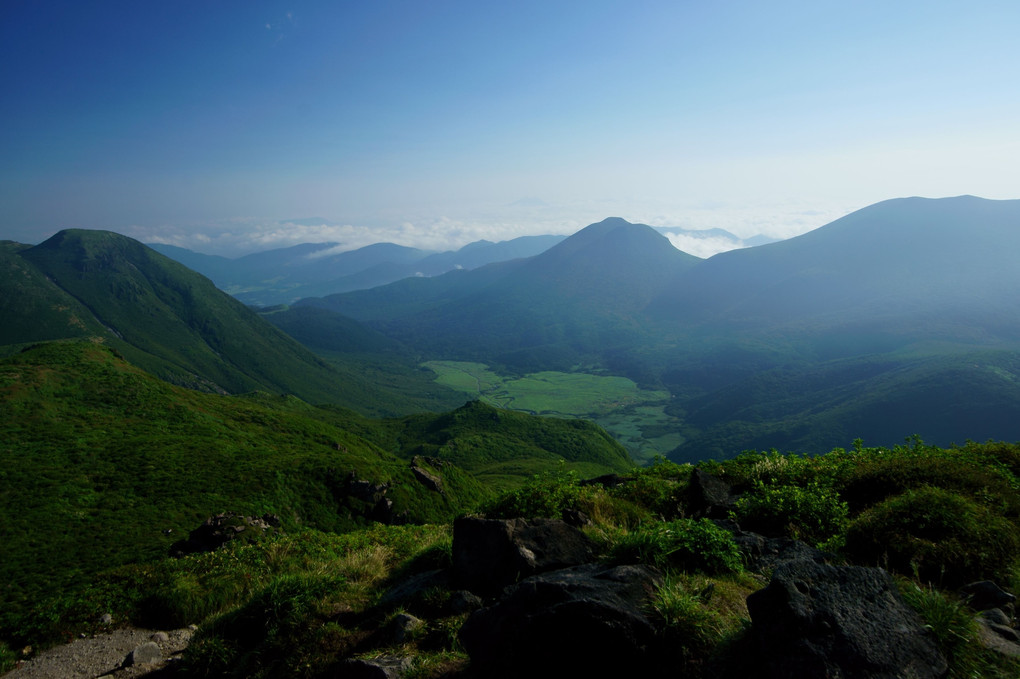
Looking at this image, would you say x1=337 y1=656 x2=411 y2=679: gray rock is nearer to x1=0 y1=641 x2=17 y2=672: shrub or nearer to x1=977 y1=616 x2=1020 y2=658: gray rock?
x1=977 y1=616 x2=1020 y2=658: gray rock

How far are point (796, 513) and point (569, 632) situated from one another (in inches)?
270

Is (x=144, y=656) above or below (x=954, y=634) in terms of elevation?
below

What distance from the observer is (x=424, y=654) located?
7.74m

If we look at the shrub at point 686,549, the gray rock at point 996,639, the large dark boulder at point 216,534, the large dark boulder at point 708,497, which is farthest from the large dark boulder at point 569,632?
the large dark boulder at point 216,534

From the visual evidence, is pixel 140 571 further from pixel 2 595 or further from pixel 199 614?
pixel 2 595

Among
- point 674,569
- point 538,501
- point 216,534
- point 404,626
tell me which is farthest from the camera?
point 216,534

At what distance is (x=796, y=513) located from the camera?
1025 centimetres

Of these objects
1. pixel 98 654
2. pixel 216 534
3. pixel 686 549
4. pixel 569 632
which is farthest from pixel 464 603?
pixel 216 534

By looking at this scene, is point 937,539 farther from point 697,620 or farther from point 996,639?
point 697,620

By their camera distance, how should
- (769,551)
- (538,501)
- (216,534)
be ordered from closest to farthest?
(769,551), (538,501), (216,534)

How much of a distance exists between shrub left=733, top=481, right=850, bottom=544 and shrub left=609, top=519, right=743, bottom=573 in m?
2.72

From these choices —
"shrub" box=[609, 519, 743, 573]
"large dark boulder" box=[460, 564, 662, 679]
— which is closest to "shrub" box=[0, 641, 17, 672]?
"large dark boulder" box=[460, 564, 662, 679]

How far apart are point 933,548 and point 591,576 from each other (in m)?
5.67

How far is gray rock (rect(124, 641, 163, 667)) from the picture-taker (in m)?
10.5
